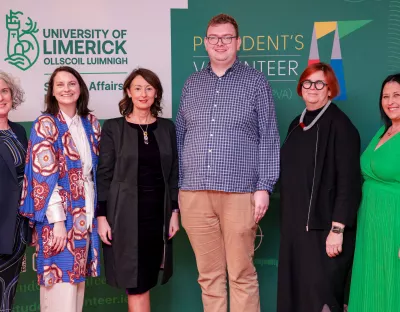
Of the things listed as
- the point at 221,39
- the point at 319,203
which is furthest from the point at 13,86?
the point at 319,203

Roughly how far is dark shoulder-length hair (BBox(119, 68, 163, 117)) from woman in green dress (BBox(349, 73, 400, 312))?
116cm

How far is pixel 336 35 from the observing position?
137 inches

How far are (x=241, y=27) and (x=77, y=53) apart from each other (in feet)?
3.74

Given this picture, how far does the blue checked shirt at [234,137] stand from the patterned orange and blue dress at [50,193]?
2.05 feet

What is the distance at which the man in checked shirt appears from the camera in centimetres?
282

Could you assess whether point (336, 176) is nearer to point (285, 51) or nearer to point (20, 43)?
point (285, 51)

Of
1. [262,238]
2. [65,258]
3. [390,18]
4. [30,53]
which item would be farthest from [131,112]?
[390,18]

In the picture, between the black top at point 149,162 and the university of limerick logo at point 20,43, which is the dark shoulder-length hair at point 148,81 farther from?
the university of limerick logo at point 20,43

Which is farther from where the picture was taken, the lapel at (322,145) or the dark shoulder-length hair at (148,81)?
the dark shoulder-length hair at (148,81)

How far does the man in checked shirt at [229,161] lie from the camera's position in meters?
2.82

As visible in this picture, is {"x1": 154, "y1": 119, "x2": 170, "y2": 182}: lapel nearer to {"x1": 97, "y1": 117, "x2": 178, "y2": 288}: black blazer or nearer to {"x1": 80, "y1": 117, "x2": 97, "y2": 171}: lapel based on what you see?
{"x1": 97, "y1": 117, "x2": 178, "y2": 288}: black blazer

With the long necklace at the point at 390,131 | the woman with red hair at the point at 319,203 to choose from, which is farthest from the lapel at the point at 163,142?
the long necklace at the point at 390,131

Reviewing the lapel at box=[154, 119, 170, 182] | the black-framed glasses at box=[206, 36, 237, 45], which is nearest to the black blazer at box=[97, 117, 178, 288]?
the lapel at box=[154, 119, 170, 182]

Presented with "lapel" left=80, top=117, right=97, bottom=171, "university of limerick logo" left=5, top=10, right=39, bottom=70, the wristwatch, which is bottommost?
the wristwatch
